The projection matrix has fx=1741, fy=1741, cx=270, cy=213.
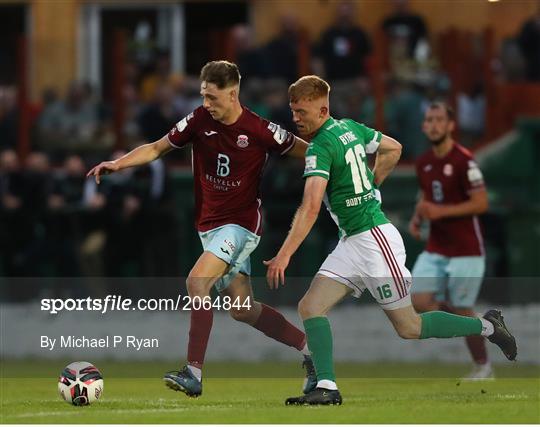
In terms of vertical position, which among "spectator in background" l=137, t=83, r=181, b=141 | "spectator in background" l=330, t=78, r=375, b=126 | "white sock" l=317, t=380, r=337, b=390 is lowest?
"white sock" l=317, t=380, r=337, b=390

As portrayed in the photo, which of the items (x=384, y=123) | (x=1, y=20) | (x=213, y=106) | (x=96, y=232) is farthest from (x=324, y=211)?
(x=1, y=20)

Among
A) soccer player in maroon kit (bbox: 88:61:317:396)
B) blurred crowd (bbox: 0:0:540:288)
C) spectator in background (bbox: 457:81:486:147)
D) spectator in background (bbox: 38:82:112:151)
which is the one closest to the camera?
soccer player in maroon kit (bbox: 88:61:317:396)

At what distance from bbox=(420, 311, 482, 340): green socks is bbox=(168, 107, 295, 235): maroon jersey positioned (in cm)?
151

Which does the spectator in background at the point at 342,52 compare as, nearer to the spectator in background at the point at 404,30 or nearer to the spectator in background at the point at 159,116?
the spectator in background at the point at 404,30

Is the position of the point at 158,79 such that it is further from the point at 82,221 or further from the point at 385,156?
the point at 385,156

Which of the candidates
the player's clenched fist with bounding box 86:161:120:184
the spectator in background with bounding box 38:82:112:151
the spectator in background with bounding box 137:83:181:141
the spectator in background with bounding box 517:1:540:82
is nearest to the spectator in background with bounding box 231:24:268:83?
the spectator in background with bounding box 137:83:181:141

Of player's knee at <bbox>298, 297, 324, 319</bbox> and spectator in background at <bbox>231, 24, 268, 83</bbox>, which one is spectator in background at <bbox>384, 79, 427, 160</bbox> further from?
player's knee at <bbox>298, 297, 324, 319</bbox>

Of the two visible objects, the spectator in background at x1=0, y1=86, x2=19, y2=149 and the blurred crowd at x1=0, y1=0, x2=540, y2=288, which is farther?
the spectator in background at x1=0, y1=86, x2=19, y2=149

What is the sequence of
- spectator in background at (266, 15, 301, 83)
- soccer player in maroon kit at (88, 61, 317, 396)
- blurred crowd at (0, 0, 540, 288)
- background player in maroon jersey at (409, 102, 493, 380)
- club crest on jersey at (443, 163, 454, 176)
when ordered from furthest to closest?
1. spectator in background at (266, 15, 301, 83)
2. blurred crowd at (0, 0, 540, 288)
3. club crest on jersey at (443, 163, 454, 176)
4. background player in maroon jersey at (409, 102, 493, 380)
5. soccer player in maroon kit at (88, 61, 317, 396)

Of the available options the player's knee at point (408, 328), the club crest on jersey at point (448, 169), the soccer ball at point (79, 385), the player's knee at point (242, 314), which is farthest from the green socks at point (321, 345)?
the club crest on jersey at point (448, 169)

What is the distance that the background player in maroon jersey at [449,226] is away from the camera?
14.8 m

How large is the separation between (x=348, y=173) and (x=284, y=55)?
30.1ft

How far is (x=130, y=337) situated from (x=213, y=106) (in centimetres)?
371

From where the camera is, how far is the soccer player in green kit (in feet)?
38.0
